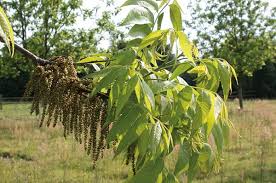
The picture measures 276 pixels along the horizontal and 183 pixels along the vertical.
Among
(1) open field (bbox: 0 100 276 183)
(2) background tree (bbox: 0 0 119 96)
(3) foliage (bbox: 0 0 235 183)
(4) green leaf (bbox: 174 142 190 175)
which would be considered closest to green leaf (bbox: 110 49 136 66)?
(3) foliage (bbox: 0 0 235 183)

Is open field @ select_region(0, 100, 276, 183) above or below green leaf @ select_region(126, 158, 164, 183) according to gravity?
below

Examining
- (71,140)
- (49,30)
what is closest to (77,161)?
(71,140)

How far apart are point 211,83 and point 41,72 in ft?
2.30

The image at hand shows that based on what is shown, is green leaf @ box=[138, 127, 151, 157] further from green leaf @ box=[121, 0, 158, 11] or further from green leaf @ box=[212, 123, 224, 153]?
green leaf @ box=[121, 0, 158, 11]

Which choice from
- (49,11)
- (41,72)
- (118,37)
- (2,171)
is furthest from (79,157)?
(118,37)

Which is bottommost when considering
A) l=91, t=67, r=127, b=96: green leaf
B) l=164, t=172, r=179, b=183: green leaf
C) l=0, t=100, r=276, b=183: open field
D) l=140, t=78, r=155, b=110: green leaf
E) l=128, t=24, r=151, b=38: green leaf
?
l=0, t=100, r=276, b=183: open field

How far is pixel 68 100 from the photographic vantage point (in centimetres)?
182

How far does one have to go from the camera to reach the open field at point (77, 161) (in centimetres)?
929

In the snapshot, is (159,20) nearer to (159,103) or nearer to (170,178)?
(159,103)

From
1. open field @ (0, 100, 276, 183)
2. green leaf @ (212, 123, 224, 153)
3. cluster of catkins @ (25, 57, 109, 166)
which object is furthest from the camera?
open field @ (0, 100, 276, 183)

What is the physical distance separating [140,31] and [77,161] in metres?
9.61

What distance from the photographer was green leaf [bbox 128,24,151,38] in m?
1.74

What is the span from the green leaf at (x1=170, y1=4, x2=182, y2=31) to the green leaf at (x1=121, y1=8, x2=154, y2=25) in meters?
0.11

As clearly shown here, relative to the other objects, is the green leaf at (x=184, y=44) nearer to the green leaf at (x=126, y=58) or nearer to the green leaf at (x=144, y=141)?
the green leaf at (x=126, y=58)
